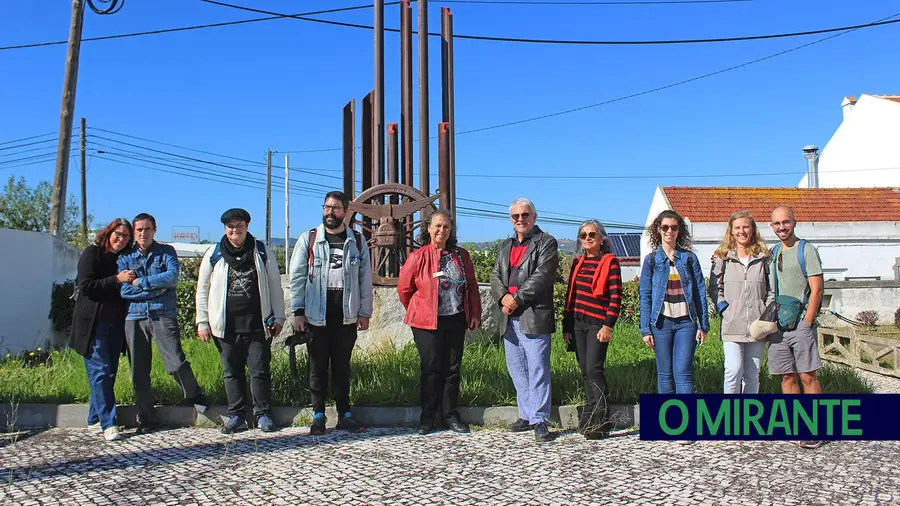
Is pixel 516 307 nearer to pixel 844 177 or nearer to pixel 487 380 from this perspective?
pixel 487 380

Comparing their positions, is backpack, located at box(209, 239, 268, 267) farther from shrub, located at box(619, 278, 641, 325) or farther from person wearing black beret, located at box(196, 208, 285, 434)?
shrub, located at box(619, 278, 641, 325)

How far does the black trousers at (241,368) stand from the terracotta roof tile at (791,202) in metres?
16.7

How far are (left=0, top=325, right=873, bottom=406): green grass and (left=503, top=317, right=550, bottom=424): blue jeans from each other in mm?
473

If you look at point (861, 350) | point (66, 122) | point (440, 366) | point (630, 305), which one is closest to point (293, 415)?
point (440, 366)

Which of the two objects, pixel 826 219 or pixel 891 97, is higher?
pixel 891 97

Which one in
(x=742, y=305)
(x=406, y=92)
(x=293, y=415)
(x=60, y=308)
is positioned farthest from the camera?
(x=60, y=308)

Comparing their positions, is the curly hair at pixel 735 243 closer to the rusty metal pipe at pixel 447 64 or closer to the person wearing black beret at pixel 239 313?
the person wearing black beret at pixel 239 313

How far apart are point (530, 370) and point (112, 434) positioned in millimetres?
2973

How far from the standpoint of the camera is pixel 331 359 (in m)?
5.14

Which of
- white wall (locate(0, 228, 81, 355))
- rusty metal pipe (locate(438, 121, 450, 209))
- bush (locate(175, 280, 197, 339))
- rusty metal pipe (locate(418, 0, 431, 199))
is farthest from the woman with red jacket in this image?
white wall (locate(0, 228, 81, 355))

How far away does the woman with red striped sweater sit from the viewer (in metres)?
4.75

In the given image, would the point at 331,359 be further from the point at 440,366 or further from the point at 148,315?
the point at 148,315

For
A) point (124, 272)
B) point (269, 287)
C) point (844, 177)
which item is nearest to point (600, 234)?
point (269, 287)

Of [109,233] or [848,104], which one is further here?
[848,104]
